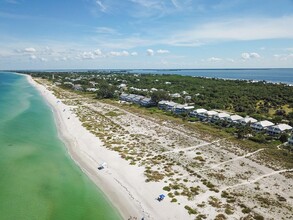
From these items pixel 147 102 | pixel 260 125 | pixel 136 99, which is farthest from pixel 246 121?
pixel 136 99

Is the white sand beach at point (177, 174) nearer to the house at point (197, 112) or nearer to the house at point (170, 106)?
the house at point (197, 112)

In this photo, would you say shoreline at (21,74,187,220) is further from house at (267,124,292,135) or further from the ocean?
house at (267,124,292,135)

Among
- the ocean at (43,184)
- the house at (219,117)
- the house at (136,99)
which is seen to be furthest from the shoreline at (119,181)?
the house at (136,99)

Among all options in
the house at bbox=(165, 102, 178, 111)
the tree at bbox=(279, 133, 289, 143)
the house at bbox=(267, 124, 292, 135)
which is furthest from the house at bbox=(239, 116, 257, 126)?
the house at bbox=(165, 102, 178, 111)

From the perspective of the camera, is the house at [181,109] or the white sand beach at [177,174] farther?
the house at [181,109]

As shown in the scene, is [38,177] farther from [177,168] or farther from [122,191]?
[177,168]

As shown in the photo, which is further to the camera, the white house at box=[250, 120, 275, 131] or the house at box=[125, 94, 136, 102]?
the house at box=[125, 94, 136, 102]

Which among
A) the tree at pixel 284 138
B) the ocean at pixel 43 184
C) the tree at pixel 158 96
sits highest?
the tree at pixel 158 96
